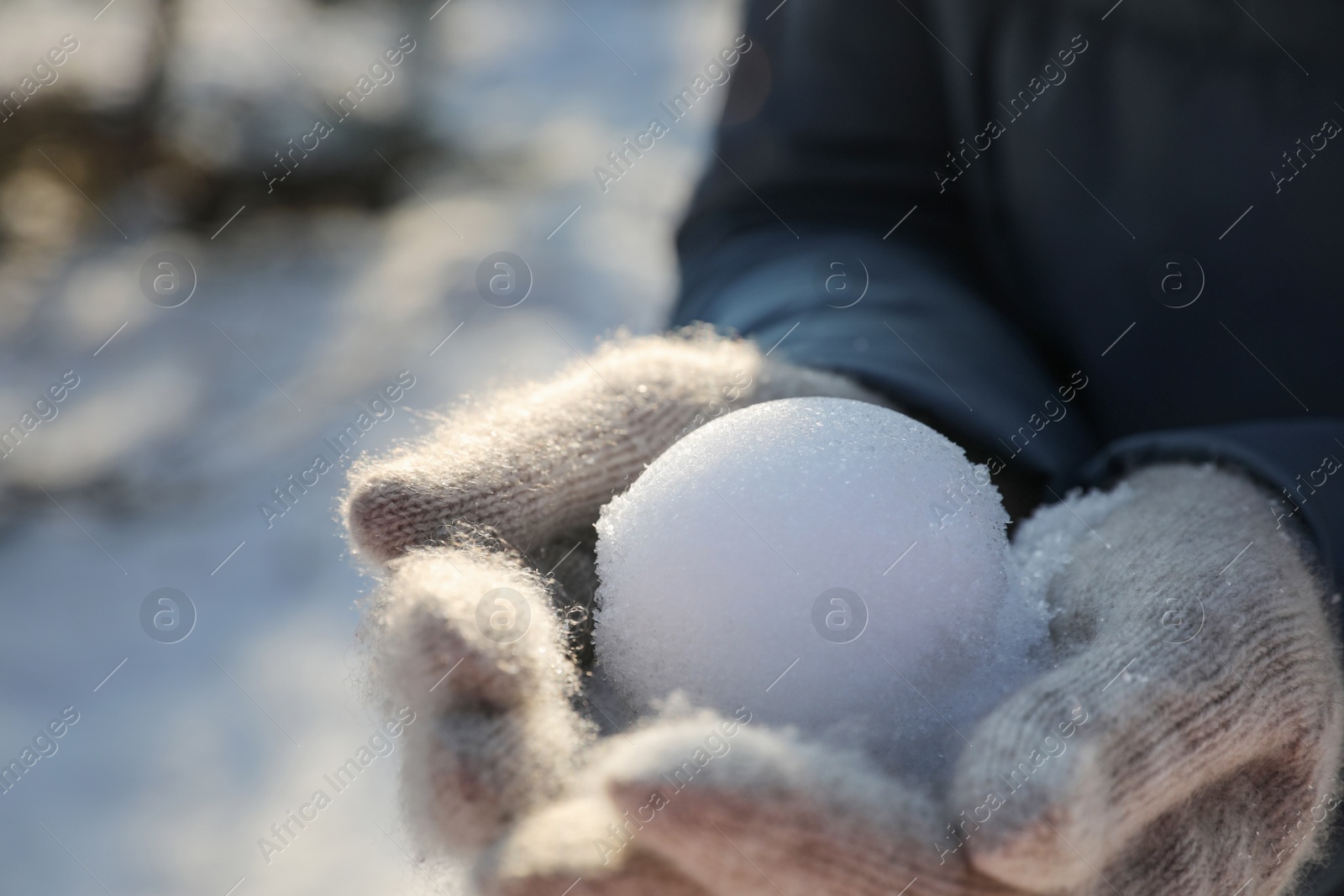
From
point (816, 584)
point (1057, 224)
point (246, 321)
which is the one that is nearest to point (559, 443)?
point (816, 584)

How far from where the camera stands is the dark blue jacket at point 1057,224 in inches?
38.4

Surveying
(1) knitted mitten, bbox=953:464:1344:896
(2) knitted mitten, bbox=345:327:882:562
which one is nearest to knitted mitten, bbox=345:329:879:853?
(2) knitted mitten, bbox=345:327:882:562

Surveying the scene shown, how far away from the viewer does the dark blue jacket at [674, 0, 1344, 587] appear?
3.20 feet

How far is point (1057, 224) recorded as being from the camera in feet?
4.06

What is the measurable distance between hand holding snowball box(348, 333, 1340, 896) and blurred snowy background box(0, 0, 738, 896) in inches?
44.0

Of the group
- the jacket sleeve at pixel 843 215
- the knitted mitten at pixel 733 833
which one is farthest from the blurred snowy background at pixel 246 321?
the knitted mitten at pixel 733 833

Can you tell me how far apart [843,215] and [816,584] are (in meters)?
0.81

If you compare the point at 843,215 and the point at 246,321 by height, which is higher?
the point at 246,321

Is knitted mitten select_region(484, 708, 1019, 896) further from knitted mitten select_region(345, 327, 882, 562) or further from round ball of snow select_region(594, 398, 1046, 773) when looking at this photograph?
knitted mitten select_region(345, 327, 882, 562)

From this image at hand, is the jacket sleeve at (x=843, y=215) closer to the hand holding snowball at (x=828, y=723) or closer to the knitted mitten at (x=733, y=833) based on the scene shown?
the hand holding snowball at (x=828, y=723)

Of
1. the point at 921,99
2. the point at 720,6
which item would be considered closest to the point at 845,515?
the point at 921,99

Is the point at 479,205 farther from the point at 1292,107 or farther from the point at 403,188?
the point at 1292,107

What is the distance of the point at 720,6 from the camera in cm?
425

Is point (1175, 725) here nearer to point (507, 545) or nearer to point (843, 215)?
point (507, 545)
